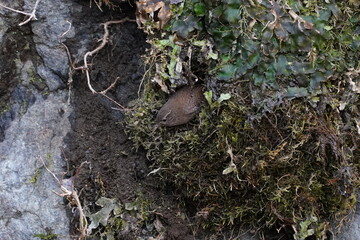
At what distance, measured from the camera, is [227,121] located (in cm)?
213

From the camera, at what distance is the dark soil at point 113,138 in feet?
7.66

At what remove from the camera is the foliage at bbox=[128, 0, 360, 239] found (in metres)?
2.13

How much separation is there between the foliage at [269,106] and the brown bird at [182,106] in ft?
0.15

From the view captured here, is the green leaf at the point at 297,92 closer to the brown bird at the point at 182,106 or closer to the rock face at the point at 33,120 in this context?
the brown bird at the point at 182,106

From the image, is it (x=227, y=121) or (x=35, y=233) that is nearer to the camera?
(x=227, y=121)

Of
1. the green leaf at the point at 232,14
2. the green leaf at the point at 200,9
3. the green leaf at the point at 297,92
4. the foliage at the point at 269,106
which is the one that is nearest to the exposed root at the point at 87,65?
the foliage at the point at 269,106

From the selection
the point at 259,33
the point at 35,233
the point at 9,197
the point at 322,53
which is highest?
the point at 259,33

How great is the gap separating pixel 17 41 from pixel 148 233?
1.18m

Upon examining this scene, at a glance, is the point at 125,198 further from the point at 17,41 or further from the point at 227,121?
the point at 17,41

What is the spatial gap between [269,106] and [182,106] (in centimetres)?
41

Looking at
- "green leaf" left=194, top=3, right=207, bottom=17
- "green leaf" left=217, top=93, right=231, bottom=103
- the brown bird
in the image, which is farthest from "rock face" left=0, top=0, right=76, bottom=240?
"green leaf" left=217, top=93, right=231, bottom=103

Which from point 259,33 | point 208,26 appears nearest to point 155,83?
point 208,26

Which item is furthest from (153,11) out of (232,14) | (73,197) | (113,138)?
(73,197)

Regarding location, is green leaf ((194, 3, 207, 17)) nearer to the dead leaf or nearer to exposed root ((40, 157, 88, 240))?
the dead leaf
